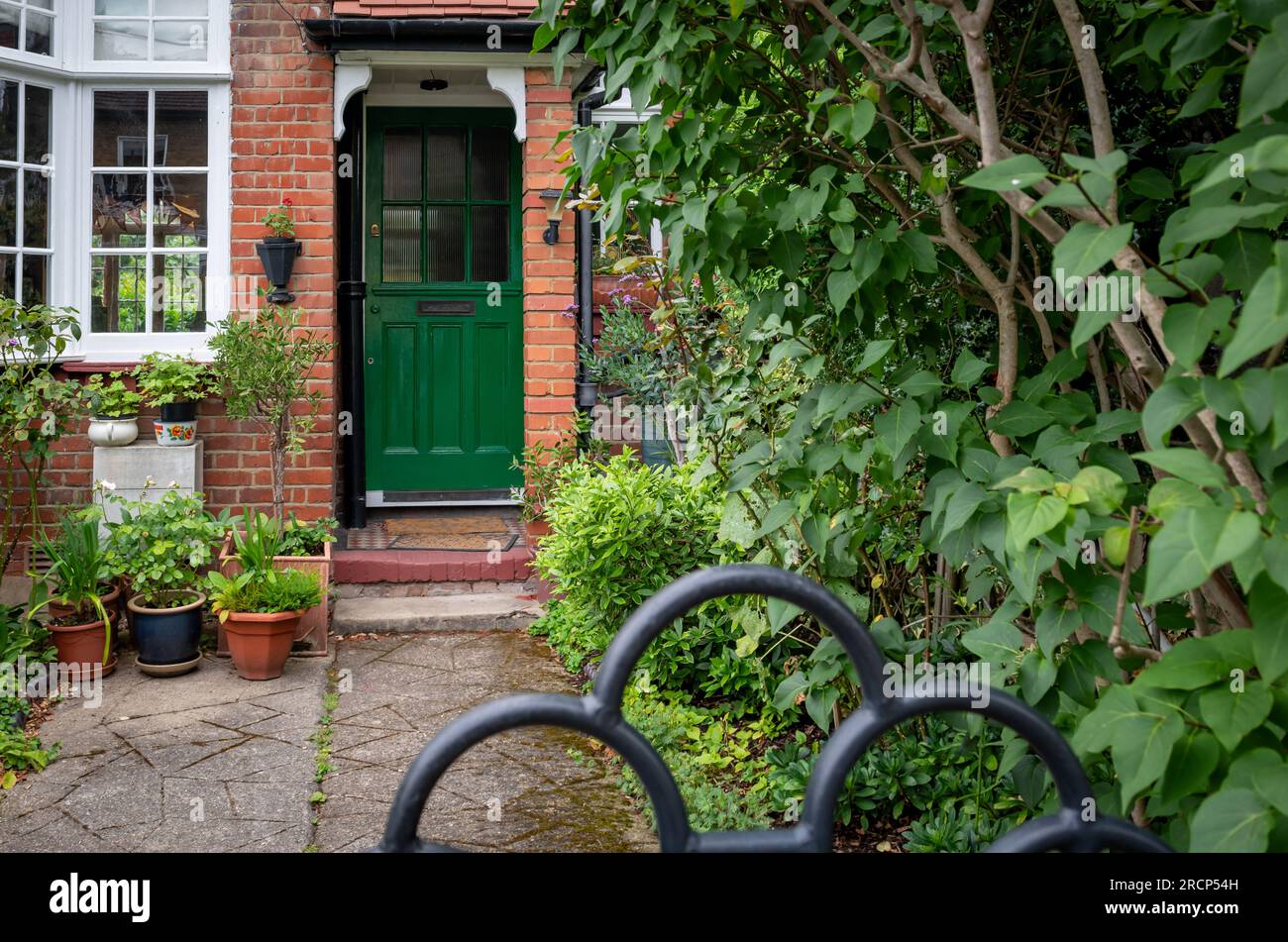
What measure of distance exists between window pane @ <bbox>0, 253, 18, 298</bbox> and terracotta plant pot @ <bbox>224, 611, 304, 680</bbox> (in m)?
2.44

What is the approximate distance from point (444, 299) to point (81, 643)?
357cm

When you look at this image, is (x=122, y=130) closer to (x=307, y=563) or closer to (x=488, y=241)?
(x=488, y=241)

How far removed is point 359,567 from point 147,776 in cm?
262

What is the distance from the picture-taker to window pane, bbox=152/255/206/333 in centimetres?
677

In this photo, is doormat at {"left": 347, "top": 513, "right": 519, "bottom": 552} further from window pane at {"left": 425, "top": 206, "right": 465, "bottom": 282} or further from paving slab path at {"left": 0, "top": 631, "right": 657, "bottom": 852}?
window pane at {"left": 425, "top": 206, "right": 465, "bottom": 282}

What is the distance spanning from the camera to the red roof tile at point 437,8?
269 inches

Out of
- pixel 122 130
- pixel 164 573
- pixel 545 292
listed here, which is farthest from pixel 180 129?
pixel 164 573

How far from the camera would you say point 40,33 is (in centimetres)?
655

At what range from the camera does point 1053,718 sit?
83.0 inches

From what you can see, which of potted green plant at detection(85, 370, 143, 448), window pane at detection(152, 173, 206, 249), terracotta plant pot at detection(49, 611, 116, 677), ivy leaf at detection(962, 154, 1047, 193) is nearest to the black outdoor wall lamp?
window pane at detection(152, 173, 206, 249)
